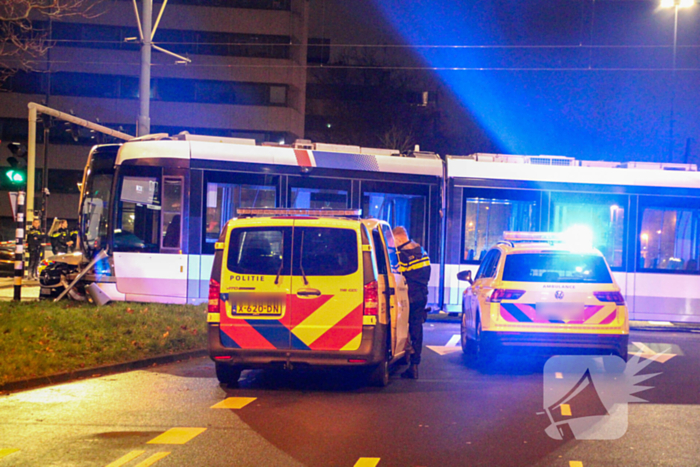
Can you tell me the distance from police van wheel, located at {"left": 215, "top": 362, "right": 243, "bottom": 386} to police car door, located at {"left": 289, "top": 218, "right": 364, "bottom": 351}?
0.91 m

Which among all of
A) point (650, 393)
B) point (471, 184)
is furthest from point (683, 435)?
point (471, 184)

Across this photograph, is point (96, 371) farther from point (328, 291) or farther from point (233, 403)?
point (328, 291)

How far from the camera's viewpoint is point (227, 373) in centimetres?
875

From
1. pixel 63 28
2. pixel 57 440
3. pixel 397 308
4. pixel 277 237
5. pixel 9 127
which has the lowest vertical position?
pixel 57 440

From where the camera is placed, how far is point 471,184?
16.3m

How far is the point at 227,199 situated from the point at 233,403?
787cm

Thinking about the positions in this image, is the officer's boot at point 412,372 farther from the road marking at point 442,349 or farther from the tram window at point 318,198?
the tram window at point 318,198

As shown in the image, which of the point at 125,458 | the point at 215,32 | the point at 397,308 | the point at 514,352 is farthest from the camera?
the point at 215,32

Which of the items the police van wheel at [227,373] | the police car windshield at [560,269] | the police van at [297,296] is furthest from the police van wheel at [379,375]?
the police car windshield at [560,269]

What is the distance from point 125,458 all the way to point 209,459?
0.60 m

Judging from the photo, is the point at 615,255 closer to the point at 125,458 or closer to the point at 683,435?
the point at 683,435

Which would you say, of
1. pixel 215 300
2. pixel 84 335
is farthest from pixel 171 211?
pixel 215 300

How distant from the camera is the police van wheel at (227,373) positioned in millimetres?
8677

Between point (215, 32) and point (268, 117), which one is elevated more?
point (215, 32)
